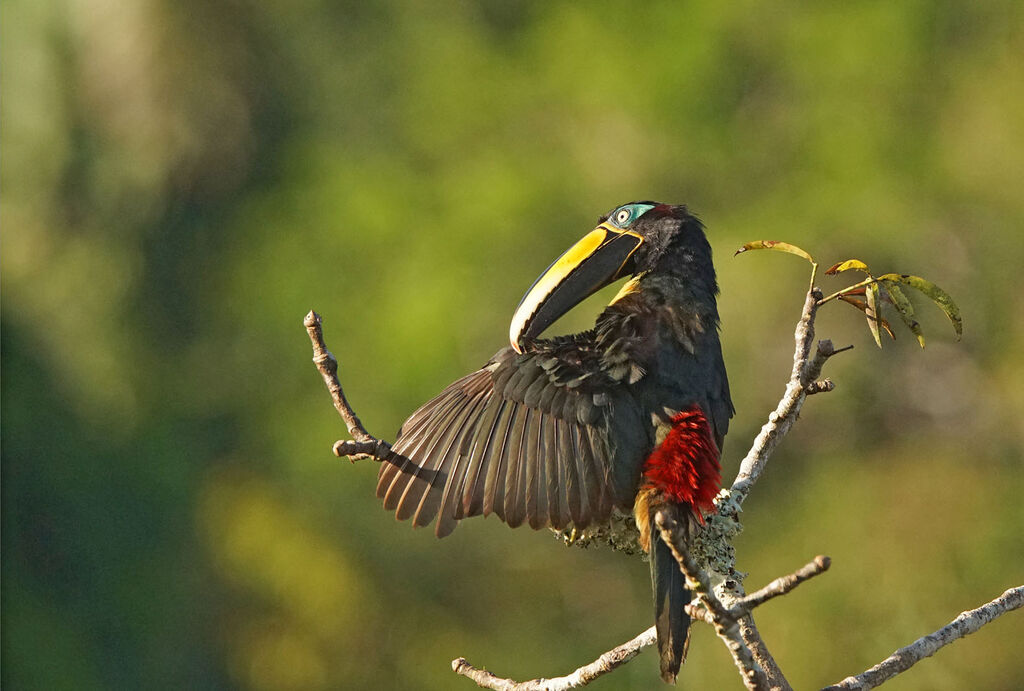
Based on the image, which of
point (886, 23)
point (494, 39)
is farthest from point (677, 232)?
point (494, 39)

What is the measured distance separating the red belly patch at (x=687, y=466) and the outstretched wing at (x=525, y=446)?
6cm

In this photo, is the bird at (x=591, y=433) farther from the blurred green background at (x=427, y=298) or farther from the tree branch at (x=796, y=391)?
the blurred green background at (x=427, y=298)

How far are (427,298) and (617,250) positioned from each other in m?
3.55

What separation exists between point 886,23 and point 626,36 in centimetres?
154

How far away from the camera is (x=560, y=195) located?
6777 mm

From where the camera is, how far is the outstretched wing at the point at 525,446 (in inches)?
106

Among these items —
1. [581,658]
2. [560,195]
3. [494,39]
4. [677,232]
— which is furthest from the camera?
[494,39]

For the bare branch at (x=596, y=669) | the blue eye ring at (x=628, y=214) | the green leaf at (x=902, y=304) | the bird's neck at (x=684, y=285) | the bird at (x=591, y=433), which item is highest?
the blue eye ring at (x=628, y=214)

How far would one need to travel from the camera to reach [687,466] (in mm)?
2648

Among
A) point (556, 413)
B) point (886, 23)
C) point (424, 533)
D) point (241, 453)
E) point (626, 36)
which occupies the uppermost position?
point (626, 36)

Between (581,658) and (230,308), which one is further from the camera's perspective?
(230,308)

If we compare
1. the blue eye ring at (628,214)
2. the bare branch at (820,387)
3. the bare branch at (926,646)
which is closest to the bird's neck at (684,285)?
the blue eye ring at (628,214)

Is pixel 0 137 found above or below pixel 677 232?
above

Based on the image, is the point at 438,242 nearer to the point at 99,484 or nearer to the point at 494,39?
the point at 494,39
